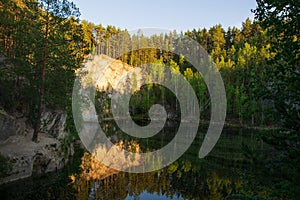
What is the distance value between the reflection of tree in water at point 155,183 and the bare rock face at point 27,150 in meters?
2.28

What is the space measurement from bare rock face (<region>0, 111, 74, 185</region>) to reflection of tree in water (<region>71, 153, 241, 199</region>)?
2.28 m

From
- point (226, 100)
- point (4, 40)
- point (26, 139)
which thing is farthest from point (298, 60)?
point (226, 100)

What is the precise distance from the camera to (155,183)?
738 inches

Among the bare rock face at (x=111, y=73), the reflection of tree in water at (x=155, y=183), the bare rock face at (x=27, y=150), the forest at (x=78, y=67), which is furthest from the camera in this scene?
the bare rock face at (x=111, y=73)

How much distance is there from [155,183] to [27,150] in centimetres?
882

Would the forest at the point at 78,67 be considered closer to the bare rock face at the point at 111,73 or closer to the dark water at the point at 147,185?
the dark water at the point at 147,185

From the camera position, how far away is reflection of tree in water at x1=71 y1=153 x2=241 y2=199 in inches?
649

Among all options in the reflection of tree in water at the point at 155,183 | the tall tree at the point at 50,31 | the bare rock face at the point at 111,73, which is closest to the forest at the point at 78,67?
the tall tree at the point at 50,31

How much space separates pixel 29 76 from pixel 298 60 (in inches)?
796

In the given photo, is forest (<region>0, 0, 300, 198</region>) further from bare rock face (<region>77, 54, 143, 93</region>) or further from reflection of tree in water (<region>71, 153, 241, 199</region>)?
bare rock face (<region>77, 54, 143, 93</region>)

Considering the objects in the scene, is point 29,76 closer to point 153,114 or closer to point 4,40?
point 4,40

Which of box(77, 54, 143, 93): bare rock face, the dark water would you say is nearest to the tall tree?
the dark water

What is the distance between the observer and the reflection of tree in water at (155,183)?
16.5 meters

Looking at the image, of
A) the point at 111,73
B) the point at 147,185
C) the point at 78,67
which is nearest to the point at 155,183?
the point at 147,185
